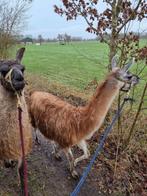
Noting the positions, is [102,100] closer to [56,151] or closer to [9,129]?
[9,129]

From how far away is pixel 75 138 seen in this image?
511cm

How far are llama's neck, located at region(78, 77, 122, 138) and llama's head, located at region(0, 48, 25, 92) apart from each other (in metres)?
1.34

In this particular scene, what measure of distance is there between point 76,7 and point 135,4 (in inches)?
40.6

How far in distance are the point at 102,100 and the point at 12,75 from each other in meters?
1.64

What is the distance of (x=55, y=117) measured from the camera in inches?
211

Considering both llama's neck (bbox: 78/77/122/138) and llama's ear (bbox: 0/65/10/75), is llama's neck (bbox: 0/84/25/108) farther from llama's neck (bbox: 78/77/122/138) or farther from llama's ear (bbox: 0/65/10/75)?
llama's neck (bbox: 78/77/122/138)

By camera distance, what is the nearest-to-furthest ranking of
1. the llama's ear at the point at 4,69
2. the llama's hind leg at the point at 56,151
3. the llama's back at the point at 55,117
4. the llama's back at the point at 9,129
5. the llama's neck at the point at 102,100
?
the llama's ear at the point at 4,69 < the llama's back at the point at 9,129 < the llama's neck at the point at 102,100 < the llama's back at the point at 55,117 < the llama's hind leg at the point at 56,151

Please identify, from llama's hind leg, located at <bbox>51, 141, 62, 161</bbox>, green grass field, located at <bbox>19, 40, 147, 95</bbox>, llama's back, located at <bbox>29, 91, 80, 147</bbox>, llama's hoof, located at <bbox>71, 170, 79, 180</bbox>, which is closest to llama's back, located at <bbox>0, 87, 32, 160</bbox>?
llama's back, located at <bbox>29, 91, 80, 147</bbox>

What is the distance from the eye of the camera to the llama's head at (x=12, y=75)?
10.9ft

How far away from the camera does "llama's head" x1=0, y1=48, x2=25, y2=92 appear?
10.9 ft

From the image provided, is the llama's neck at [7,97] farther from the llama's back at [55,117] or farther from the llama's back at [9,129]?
the llama's back at [55,117]

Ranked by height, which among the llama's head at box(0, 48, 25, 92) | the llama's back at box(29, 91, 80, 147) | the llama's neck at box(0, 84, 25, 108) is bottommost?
the llama's back at box(29, 91, 80, 147)

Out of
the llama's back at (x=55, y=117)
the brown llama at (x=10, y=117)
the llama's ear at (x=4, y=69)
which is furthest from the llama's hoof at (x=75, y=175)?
the llama's ear at (x=4, y=69)

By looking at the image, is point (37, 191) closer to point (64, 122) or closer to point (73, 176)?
point (73, 176)
